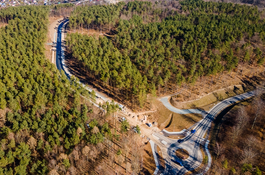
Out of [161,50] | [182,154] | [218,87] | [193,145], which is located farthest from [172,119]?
[161,50]

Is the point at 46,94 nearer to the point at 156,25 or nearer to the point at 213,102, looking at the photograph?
the point at 213,102

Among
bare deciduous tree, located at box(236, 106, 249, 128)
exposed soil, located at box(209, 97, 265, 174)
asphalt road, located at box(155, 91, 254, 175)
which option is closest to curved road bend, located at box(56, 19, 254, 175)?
asphalt road, located at box(155, 91, 254, 175)

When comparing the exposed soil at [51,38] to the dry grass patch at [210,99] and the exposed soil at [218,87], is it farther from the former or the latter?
the dry grass patch at [210,99]

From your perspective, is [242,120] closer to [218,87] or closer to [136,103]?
[218,87]

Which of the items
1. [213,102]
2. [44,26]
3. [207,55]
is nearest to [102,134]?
[213,102]

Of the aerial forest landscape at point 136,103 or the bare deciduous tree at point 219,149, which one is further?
the bare deciduous tree at point 219,149

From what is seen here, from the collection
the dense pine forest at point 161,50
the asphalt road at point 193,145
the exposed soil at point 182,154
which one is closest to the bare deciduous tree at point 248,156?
the asphalt road at point 193,145

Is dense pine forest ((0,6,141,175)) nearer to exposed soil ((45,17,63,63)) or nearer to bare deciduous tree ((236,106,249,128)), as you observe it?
exposed soil ((45,17,63,63))

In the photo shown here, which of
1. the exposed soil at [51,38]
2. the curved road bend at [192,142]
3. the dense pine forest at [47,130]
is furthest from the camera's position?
the exposed soil at [51,38]
